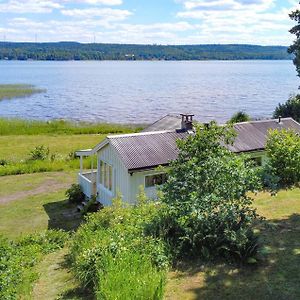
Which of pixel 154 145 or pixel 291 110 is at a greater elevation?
pixel 154 145

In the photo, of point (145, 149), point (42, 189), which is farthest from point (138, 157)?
point (42, 189)

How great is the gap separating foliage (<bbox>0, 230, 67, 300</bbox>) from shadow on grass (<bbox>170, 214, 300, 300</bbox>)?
13.5 ft

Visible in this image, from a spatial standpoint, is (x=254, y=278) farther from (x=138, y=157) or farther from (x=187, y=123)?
(x=187, y=123)

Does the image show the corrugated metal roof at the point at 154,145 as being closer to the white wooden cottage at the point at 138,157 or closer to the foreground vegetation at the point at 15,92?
the white wooden cottage at the point at 138,157

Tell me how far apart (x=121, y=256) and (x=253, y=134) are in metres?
13.9

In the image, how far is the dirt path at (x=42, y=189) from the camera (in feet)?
77.8

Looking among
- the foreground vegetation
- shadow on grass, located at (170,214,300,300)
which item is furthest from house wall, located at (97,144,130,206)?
Answer: the foreground vegetation

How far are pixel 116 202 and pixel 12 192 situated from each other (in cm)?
1282

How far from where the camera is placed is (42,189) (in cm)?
2547

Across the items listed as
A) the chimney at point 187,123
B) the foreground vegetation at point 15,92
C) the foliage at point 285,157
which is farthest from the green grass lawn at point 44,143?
the foreground vegetation at point 15,92

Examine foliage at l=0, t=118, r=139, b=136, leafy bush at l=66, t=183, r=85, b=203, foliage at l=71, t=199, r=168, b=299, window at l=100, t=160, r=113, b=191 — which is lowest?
foliage at l=0, t=118, r=139, b=136

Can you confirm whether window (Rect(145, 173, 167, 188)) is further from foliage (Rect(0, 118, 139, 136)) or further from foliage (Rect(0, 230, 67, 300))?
foliage (Rect(0, 118, 139, 136))

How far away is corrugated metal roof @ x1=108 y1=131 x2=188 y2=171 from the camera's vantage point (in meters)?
18.2

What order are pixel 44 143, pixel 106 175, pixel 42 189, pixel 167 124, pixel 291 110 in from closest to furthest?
1. pixel 106 175
2. pixel 167 124
3. pixel 42 189
4. pixel 291 110
5. pixel 44 143
